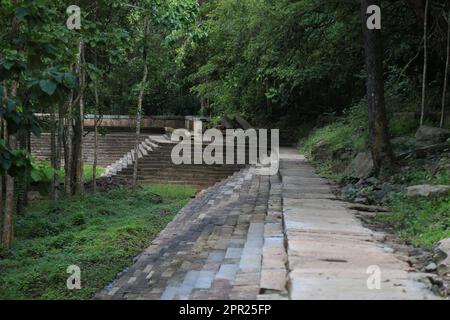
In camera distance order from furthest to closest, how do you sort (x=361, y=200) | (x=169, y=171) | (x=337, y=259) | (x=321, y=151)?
(x=169, y=171)
(x=321, y=151)
(x=361, y=200)
(x=337, y=259)

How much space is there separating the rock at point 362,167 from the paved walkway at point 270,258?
3.04 ft

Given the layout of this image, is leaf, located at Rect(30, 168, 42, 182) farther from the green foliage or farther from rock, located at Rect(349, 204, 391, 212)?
rock, located at Rect(349, 204, 391, 212)

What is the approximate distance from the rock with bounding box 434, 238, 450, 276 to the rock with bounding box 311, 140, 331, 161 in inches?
385

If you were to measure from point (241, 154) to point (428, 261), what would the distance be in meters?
14.5

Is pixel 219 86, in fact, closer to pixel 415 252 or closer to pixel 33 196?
pixel 33 196

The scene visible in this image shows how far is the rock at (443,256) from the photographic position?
14.8 feet

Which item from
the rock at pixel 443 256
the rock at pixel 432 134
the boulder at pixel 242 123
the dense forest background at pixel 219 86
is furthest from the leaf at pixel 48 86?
the boulder at pixel 242 123

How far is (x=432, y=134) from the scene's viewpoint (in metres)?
10.1

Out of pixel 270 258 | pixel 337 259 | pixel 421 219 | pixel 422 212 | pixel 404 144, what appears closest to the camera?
pixel 337 259

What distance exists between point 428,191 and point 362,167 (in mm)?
3046

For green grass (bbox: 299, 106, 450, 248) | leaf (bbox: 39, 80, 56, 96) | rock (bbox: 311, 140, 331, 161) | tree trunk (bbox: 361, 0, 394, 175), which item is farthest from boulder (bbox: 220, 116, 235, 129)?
leaf (bbox: 39, 80, 56, 96)

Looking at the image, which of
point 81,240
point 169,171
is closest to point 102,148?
point 169,171

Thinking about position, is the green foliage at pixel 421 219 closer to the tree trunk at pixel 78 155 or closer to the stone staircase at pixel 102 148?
the tree trunk at pixel 78 155

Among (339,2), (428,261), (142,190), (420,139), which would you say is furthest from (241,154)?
(428,261)
